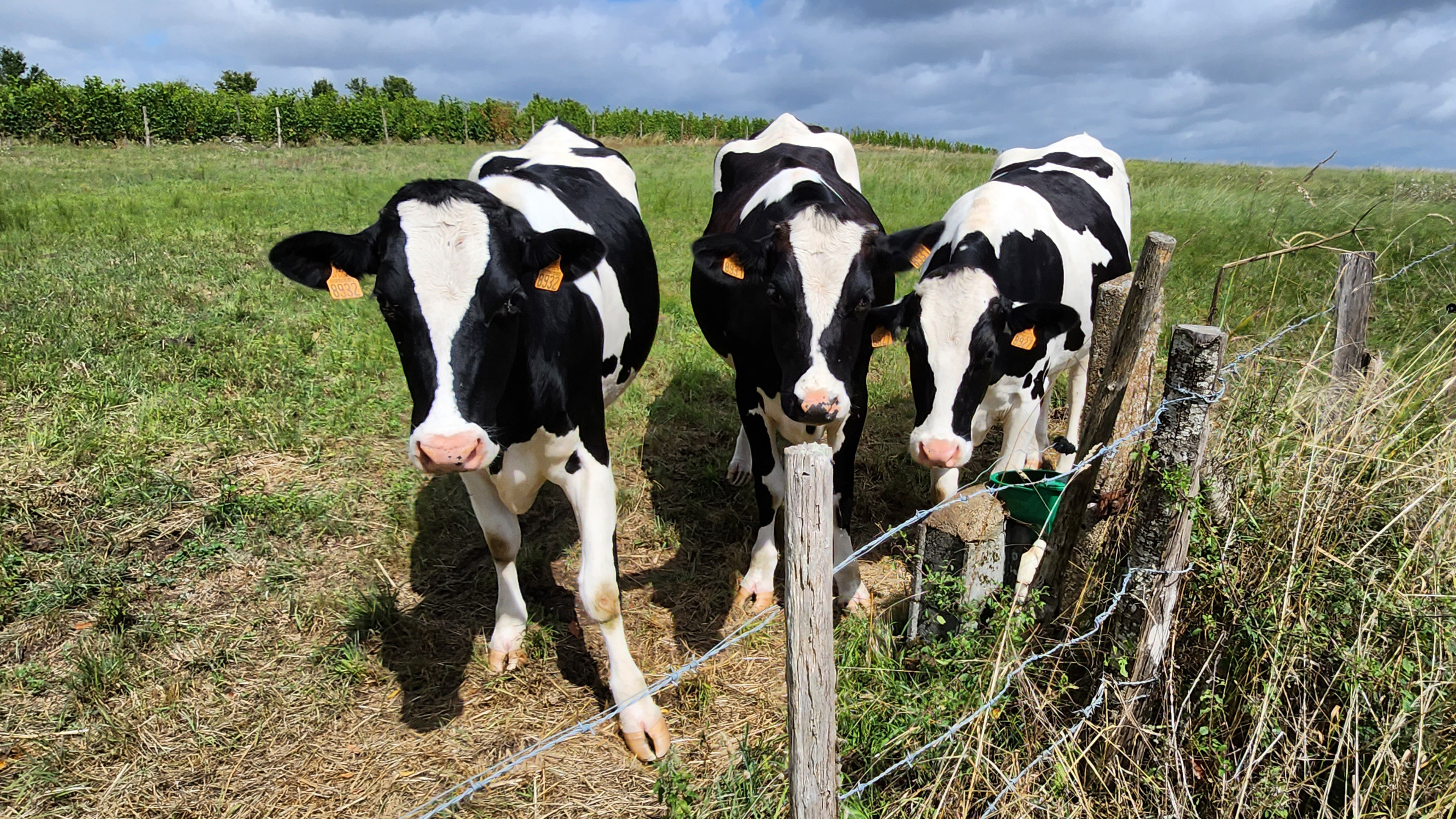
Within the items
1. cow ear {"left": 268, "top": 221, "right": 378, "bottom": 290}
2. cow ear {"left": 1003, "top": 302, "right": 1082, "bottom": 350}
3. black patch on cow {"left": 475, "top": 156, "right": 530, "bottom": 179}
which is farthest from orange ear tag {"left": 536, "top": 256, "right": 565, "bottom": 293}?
cow ear {"left": 1003, "top": 302, "right": 1082, "bottom": 350}

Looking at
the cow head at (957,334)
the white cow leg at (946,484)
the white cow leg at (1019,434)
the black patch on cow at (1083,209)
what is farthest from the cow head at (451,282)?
the black patch on cow at (1083,209)

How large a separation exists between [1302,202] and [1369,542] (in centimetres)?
1261

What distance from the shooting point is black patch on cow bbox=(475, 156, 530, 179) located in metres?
4.21

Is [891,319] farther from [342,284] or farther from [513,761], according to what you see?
[513,761]

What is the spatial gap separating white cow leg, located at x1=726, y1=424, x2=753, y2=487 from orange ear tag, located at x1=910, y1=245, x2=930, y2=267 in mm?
1937

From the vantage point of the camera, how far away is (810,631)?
5.68 feet

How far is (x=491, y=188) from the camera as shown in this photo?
3533 millimetres

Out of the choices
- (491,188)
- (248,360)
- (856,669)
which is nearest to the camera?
(856,669)

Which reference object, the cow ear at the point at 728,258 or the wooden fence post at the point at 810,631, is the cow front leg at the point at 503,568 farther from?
the wooden fence post at the point at 810,631

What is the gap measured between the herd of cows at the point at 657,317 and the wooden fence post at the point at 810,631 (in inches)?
46.1

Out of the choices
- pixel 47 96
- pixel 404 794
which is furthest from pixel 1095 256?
pixel 47 96

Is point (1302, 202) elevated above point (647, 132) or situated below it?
below

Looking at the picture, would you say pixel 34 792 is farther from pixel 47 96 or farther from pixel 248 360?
pixel 47 96

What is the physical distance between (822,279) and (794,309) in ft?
0.54
